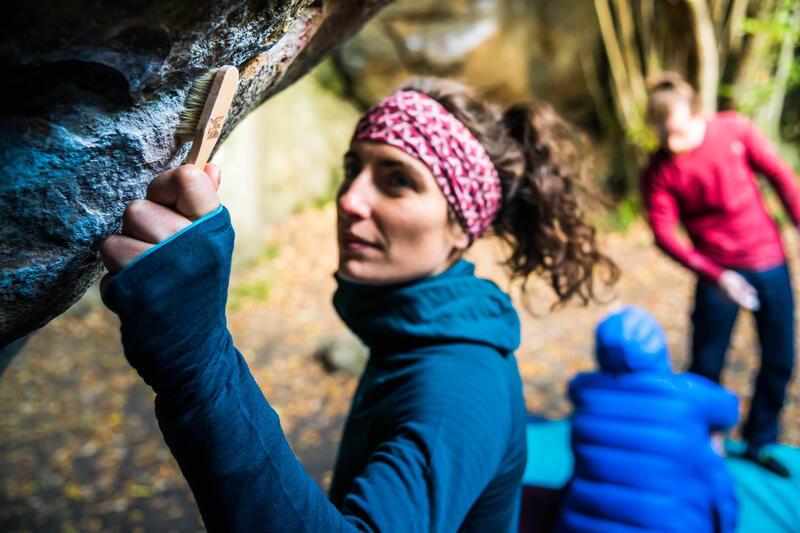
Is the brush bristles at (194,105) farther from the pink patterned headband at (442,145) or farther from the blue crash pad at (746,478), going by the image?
the blue crash pad at (746,478)

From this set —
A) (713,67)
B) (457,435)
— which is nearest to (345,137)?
(713,67)

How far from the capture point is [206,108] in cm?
91

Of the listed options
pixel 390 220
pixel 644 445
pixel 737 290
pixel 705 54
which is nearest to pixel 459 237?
pixel 390 220

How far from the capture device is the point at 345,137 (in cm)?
998

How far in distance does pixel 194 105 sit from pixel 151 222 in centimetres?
26

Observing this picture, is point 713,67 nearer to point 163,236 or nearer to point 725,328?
→ point 725,328

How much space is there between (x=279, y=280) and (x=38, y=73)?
6.86m

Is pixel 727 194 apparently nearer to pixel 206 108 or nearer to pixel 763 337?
pixel 763 337

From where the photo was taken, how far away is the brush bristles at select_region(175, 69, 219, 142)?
0.96 m

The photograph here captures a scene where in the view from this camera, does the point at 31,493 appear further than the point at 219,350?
Yes

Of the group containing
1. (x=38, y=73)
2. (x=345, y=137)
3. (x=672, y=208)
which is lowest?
(x=672, y=208)

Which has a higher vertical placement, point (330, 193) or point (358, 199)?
point (330, 193)

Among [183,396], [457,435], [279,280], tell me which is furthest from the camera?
[279,280]

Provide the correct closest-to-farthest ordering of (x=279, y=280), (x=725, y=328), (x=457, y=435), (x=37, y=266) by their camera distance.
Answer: (x=37, y=266)
(x=457, y=435)
(x=725, y=328)
(x=279, y=280)
